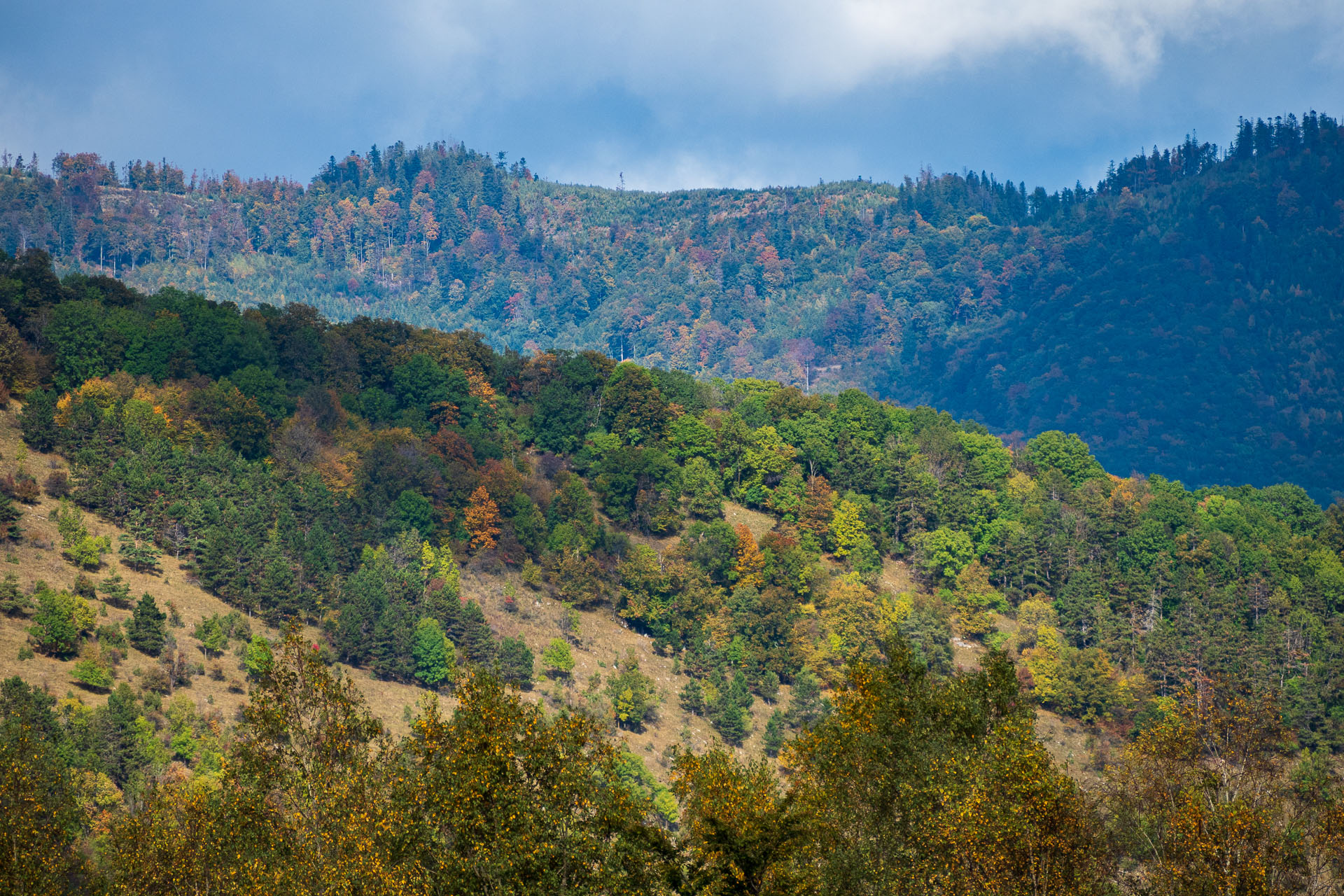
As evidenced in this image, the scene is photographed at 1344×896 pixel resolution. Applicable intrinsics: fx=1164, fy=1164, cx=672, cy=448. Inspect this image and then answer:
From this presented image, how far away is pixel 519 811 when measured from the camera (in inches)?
1264

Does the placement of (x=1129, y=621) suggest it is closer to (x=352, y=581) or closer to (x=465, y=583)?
(x=465, y=583)

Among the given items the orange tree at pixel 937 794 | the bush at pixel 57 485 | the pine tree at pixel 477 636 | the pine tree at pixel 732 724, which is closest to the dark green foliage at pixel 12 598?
the bush at pixel 57 485

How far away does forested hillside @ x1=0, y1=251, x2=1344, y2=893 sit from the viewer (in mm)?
34594

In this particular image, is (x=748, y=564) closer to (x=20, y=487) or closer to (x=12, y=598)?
(x=20, y=487)

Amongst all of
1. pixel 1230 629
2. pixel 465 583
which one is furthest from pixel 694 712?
pixel 1230 629

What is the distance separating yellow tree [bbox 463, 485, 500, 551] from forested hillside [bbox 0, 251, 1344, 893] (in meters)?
0.27

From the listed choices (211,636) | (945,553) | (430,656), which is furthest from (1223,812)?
(945,553)

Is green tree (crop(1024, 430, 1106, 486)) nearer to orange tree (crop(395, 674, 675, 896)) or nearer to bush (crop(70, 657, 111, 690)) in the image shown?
bush (crop(70, 657, 111, 690))

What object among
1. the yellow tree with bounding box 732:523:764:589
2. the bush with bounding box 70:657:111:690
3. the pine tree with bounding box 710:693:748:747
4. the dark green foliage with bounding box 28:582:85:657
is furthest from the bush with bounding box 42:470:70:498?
the yellow tree with bounding box 732:523:764:589

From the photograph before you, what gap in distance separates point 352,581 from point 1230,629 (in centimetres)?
8939

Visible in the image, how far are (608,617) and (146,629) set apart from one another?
4761 centimetres

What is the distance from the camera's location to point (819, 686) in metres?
113

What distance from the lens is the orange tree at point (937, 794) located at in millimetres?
32938

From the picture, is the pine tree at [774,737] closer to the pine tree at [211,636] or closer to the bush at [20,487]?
the pine tree at [211,636]
